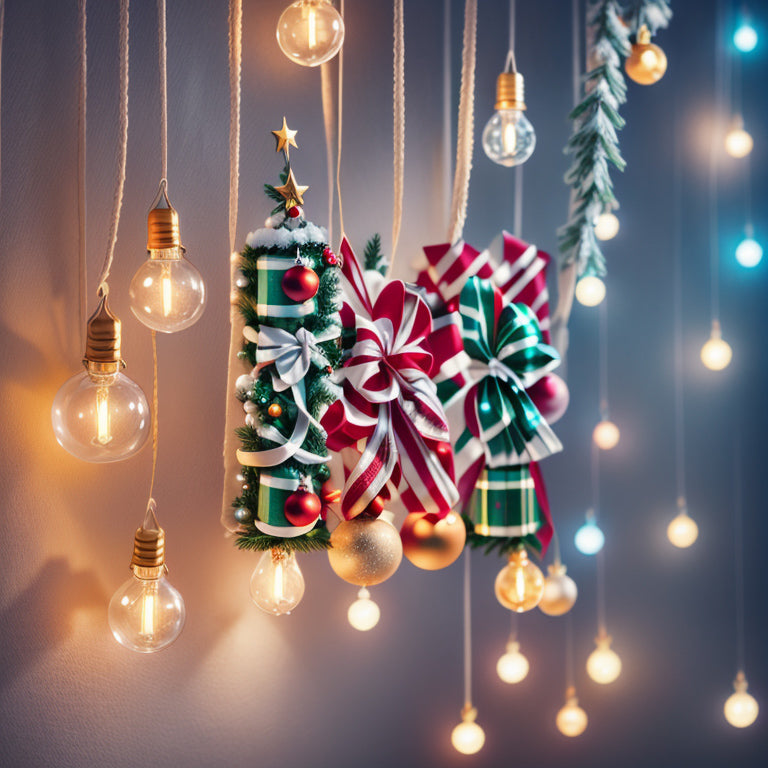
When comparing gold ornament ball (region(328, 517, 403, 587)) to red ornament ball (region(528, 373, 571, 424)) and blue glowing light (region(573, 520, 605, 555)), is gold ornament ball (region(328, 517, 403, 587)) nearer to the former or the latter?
red ornament ball (region(528, 373, 571, 424))

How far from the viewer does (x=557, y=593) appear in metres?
1.44

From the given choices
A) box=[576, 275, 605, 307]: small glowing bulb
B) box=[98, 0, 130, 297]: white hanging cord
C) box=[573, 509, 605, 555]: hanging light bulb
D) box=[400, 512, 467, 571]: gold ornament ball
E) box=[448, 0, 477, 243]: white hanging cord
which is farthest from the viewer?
box=[573, 509, 605, 555]: hanging light bulb

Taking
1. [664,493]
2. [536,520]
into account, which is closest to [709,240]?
[664,493]

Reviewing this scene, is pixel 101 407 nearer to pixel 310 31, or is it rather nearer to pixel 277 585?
pixel 277 585

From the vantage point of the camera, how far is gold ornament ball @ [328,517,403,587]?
1.09m

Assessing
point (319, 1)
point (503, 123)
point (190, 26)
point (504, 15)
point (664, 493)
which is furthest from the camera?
point (664, 493)

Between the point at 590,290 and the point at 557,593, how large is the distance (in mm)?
554

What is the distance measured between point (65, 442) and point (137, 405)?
9 centimetres

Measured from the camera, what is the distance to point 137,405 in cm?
96

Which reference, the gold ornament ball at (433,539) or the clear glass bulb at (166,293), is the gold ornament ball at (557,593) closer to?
the gold ornament ball at (433,539)

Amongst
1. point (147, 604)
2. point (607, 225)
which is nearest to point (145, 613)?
point (147, 604)

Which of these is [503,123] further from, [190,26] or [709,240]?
[709,240]

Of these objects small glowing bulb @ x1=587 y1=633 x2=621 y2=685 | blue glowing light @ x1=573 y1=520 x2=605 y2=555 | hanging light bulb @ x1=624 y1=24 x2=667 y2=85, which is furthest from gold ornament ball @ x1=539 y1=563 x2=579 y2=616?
hanging light bulb @ x1=624 y1=24 x2=667 y2=85

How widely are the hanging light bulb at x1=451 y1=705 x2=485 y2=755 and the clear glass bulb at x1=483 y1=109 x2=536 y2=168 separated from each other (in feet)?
3.29
